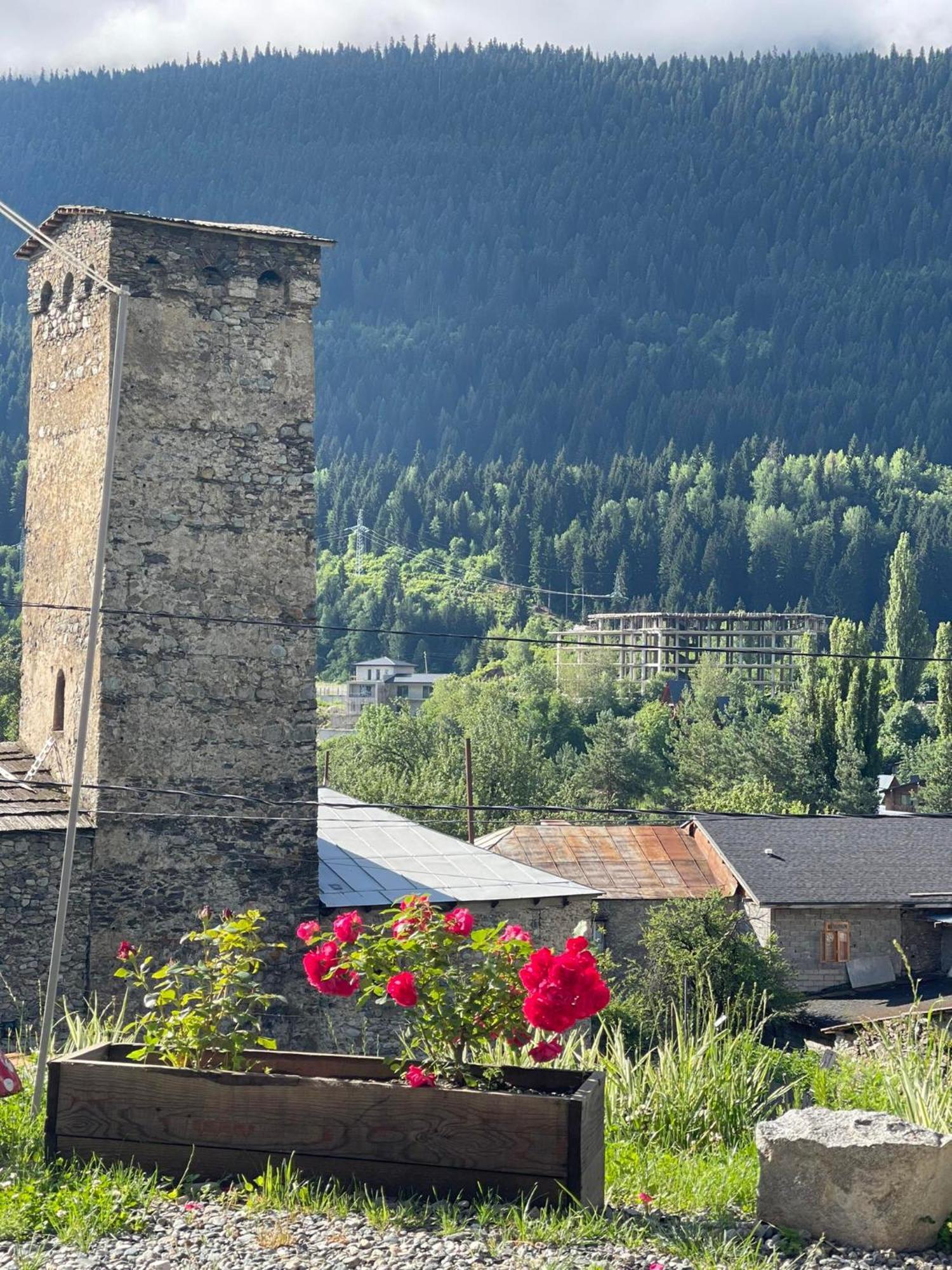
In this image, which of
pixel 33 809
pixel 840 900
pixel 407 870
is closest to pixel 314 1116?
pixel 33 809

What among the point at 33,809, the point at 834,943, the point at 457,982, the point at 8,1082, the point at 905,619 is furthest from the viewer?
the point at 905,619

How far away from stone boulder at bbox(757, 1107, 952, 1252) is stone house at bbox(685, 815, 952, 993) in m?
28.8

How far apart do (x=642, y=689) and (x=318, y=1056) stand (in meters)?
115

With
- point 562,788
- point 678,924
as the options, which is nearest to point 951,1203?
point 678,924

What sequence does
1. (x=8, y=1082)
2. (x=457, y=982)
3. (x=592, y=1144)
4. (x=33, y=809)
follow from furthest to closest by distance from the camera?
(x=33, y=809)
(x=8, y=1082)
(x=457, y=982)
(x=592, y=1144)

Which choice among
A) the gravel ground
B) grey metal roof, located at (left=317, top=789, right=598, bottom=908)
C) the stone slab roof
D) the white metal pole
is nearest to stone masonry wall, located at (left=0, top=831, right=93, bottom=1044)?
grey metal roof, located at (left=317, top=789, right=598, bottom=908)

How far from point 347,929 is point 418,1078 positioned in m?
0.90

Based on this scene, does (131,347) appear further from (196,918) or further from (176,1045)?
(176,1045)

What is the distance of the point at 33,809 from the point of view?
49.8 ft

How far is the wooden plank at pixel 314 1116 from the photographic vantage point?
636 cm

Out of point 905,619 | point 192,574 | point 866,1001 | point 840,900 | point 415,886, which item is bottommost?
point 866,1001

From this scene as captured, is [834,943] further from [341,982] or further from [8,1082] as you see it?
[341,982]

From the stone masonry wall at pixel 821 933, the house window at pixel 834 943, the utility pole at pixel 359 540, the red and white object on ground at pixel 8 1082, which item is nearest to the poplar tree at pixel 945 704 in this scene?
the stone masonry wall at pixel 821 933

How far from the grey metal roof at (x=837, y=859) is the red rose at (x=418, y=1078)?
29.6 m
